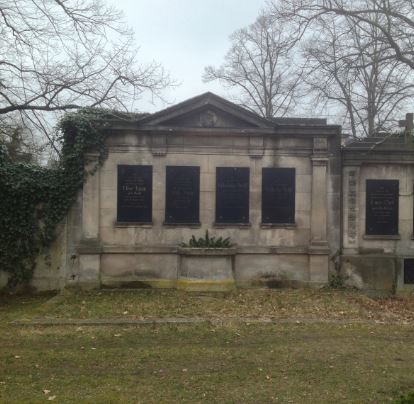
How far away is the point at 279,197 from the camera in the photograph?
12.3 meters

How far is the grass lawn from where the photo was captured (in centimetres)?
507

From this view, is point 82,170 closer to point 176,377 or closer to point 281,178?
point 281,178

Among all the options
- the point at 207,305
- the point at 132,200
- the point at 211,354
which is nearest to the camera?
the point at 211,354

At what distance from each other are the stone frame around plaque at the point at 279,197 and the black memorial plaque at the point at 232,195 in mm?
472

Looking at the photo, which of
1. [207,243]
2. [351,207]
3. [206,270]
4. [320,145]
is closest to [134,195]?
[207,243]

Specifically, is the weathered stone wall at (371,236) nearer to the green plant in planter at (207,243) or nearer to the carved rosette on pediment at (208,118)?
the green plant in planter at (207,243)

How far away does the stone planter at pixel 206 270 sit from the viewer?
446 inches

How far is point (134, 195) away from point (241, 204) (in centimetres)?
277

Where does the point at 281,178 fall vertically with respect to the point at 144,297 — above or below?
above

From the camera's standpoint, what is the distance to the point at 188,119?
12.2 metres

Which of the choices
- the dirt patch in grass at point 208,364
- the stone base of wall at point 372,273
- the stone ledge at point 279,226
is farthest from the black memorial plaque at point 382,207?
the dirt patch in grass at point 208,364

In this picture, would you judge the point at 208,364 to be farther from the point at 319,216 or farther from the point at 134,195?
the point at 319,216

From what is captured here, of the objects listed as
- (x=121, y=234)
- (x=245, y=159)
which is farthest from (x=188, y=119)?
(x=121, y=234)

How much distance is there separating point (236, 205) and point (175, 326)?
479 centimetres
